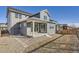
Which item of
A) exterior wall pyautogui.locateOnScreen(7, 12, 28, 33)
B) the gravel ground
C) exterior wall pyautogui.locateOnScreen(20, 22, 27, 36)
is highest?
exterior wall pyautogui.locateOnScreen(7, 12, 28, 33)

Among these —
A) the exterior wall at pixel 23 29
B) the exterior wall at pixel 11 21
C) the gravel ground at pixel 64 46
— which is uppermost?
the exterior wall at pixel 11 21

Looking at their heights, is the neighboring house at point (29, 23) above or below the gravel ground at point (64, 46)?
above

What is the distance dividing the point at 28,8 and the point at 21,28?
282 mm

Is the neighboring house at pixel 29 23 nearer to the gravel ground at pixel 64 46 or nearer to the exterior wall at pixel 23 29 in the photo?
the exterior wall at pixel 23 29

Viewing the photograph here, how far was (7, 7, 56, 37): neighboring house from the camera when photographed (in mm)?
2275

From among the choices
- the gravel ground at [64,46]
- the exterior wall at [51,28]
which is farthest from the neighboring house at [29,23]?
the gravel ground at [64,46]

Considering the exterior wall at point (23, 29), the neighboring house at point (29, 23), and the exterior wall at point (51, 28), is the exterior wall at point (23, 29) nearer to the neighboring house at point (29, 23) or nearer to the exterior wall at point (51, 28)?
the neighboring house at point (29, 23)

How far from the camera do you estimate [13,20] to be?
89.7 inches

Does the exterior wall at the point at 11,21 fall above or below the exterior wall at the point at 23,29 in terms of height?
above

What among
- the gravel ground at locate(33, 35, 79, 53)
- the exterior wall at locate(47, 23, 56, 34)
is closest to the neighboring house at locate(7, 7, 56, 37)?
the exterior wall at locate(47, 23, 56, 34)

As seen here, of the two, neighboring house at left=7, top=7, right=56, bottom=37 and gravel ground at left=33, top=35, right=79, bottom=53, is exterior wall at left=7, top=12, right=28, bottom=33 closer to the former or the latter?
neighboring house at left=7, top=7, right=56, bottom=37

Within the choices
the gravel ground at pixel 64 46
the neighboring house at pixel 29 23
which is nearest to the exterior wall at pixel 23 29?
the neighboring house at pixel 29 23

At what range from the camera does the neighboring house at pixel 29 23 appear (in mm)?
2275

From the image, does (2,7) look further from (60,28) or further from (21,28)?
(60,28)
